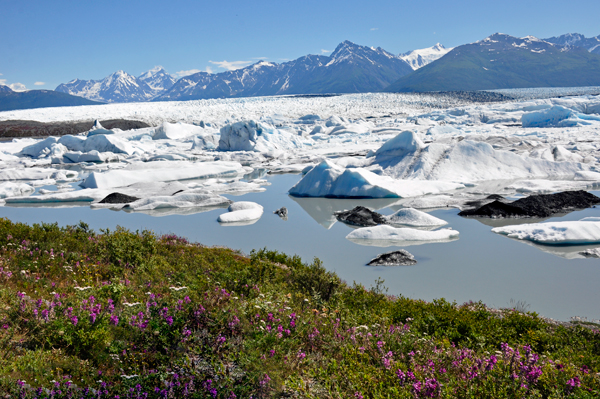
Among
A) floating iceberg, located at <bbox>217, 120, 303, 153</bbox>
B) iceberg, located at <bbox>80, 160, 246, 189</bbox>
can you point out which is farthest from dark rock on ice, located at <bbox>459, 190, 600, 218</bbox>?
floating iceberg, located at <bbox>217, 120, 303, 153</bbox>

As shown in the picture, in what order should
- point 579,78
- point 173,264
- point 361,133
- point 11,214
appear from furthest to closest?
point 579,78 → point 361,133 → point 11,214 → point 173,264

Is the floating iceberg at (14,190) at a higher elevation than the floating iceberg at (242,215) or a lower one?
higher

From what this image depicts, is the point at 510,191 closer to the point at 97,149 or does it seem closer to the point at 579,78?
the point at 97,149

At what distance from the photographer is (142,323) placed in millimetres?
3855

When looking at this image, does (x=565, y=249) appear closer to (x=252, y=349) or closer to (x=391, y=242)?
(x=391, y=242)

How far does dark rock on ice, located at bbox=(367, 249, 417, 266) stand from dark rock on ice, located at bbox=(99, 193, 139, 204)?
1197 centimetres

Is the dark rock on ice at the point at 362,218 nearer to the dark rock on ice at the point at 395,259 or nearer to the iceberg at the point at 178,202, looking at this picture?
the dark rock on ice at the point at 395,259

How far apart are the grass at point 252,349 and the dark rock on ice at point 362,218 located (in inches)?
285

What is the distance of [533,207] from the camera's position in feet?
45.2

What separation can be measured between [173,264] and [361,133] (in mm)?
40918

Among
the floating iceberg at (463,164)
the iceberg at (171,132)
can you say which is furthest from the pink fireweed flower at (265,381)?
the iceberg at (171,132)

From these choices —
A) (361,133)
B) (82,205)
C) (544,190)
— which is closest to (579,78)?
(361,133)

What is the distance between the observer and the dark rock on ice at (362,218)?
12953mm

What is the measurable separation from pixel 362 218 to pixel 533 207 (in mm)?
5932
